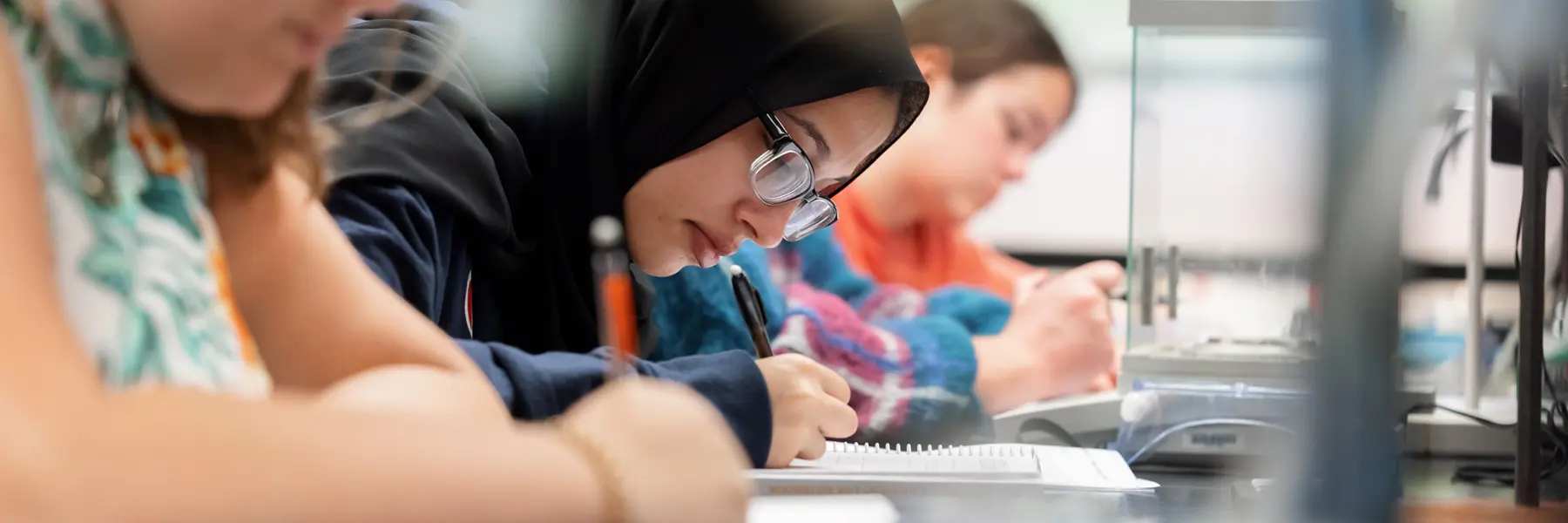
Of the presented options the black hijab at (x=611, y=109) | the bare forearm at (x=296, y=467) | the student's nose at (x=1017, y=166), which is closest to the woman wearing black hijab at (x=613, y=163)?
the black hijab at (x=611, y=109)

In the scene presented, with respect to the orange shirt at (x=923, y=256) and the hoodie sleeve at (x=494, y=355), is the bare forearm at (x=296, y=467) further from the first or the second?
the orange shirt at (x=923, y=256)

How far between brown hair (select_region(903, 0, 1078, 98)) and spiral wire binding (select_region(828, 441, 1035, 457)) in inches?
11.5

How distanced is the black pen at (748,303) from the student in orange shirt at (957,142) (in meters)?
0.15

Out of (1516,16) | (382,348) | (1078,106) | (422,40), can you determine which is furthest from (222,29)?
(1078,106)

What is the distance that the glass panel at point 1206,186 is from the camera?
2.73 feet

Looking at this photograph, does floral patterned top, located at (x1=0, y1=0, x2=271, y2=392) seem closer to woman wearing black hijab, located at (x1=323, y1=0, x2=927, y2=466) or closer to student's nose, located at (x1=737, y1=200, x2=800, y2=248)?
woman wearing black hijab, located at (x1=323, y1=0, x2=927, y2=466)

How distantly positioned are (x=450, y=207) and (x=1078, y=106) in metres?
0.77

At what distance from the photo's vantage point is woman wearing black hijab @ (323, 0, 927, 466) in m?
0.64

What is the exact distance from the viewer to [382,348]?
0.52 metres

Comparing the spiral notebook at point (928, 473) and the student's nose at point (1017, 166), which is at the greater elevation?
the student's nose at point (1017, 166)

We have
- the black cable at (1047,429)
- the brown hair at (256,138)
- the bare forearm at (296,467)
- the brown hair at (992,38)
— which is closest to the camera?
the bare forearm at (296,467)

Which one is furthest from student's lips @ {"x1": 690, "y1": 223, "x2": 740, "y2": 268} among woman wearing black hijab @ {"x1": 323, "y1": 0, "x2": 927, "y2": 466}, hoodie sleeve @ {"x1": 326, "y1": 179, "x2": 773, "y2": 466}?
hoodie sleeve @ {"x1": 326, "y1": 179, "x2": 773, "y2": 466}

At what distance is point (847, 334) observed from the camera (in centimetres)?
100

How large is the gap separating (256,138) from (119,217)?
9 cm
